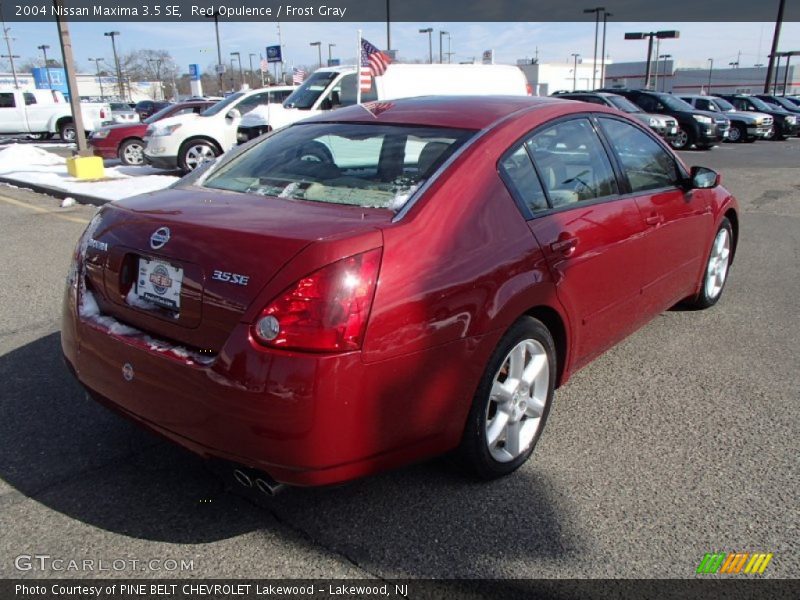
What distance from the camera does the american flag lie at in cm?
1219

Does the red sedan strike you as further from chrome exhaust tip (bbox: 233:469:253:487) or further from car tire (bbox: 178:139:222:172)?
chrome exhaust tip (bbox: 233:469:253:487)

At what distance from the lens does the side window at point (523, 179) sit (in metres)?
2.79

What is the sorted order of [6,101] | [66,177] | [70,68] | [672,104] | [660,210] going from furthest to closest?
[6,101]
[672,104]
[66,177]
[70,68]
[660,210]

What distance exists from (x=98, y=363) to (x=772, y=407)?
3.23m

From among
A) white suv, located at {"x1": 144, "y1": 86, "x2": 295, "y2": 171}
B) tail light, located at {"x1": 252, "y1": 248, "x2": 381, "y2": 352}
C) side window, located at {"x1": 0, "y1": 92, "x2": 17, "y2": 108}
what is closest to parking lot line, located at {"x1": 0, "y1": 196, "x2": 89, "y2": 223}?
white suv, located at {"x1": 144, "y1": 86, "x2": 295, "y2": 171}

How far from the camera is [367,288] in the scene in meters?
2.13

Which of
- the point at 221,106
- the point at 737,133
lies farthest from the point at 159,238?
the point at 737,133

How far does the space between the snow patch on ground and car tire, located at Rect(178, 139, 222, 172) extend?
0.37 meters

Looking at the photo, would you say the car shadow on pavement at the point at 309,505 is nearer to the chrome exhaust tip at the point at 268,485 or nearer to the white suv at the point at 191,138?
the chrome exhaust tip at the point at 268,485

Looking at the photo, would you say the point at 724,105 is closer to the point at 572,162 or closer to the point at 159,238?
the point at 572,162

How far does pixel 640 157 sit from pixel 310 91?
33.1ft

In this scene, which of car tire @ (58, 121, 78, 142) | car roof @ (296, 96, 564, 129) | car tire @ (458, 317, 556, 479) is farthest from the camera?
car tire @ (58, 121, 78, 142)

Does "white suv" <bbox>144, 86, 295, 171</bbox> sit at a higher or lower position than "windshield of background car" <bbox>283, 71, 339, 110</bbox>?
lower

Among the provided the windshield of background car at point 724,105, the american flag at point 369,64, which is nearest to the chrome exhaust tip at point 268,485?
the american flag at point 369,64
